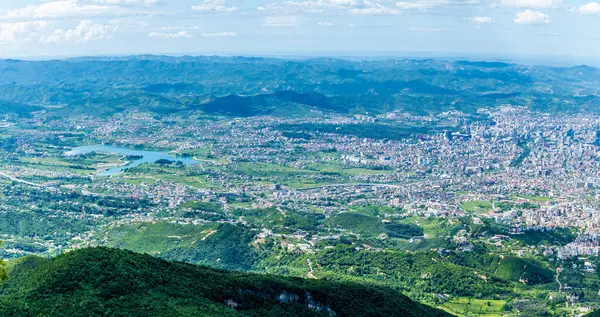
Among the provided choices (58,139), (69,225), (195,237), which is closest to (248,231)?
(195,237)

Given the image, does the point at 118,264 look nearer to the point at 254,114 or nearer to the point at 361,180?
the point at 361,180

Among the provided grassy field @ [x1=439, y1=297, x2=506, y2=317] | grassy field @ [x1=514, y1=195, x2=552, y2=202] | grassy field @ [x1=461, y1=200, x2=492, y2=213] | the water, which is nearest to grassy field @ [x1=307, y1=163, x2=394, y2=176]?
the water

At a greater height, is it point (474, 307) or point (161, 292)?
point (161, 292)

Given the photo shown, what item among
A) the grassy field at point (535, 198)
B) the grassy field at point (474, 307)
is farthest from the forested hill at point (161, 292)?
the grassy field at point (535, 198)

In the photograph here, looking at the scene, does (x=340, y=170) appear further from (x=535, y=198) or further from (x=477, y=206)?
(x=535, y=198)

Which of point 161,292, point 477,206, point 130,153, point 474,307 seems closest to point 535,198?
point 477,206

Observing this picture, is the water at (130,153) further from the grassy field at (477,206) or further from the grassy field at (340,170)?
the grassy field at (477,206)
